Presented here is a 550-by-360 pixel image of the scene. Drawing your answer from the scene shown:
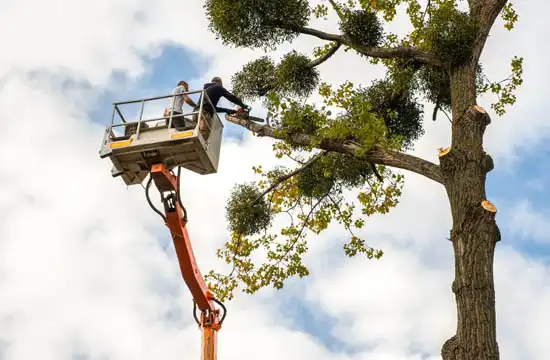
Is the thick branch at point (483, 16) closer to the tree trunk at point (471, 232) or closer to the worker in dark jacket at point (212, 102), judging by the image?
the tree trunk at point (471, 232)

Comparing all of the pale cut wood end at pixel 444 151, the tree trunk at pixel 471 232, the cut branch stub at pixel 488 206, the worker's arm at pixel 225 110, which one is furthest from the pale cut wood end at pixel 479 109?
the worker's arm at pixel 225 110

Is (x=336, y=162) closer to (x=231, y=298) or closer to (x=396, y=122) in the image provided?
(x=396, y=122)

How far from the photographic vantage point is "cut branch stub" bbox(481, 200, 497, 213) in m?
8.22

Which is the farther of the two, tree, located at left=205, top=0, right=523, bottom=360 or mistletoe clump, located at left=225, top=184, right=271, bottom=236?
mistletoe clump, located at left=225, top=184, right=271, bottom=236

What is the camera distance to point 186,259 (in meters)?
10.2

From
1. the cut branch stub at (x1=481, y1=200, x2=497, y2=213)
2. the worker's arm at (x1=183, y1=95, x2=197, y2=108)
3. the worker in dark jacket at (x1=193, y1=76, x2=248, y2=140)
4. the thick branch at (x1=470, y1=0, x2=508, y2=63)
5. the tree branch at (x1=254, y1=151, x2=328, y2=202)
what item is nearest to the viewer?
the cut branch stub at (x1=481, y1=200, x2=497, y2=213)

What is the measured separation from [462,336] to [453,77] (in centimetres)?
412

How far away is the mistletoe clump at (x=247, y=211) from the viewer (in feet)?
42.3

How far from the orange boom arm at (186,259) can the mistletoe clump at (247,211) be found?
8.21 feet

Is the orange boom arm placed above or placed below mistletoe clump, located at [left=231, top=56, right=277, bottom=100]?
below

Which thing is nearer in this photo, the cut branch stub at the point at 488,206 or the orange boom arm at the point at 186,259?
the cut branch stub at the point at 488,206

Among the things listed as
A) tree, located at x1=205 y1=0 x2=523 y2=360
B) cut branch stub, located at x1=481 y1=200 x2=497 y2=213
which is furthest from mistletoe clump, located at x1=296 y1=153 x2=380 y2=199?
cut branch stub, located at x1=481 y1=200 x2=497 y2=213

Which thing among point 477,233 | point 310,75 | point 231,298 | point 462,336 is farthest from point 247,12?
point 462,336

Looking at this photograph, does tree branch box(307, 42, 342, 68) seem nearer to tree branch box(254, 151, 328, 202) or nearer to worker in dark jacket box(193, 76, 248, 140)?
→ tree branch box(254, 151, 328, 202)
